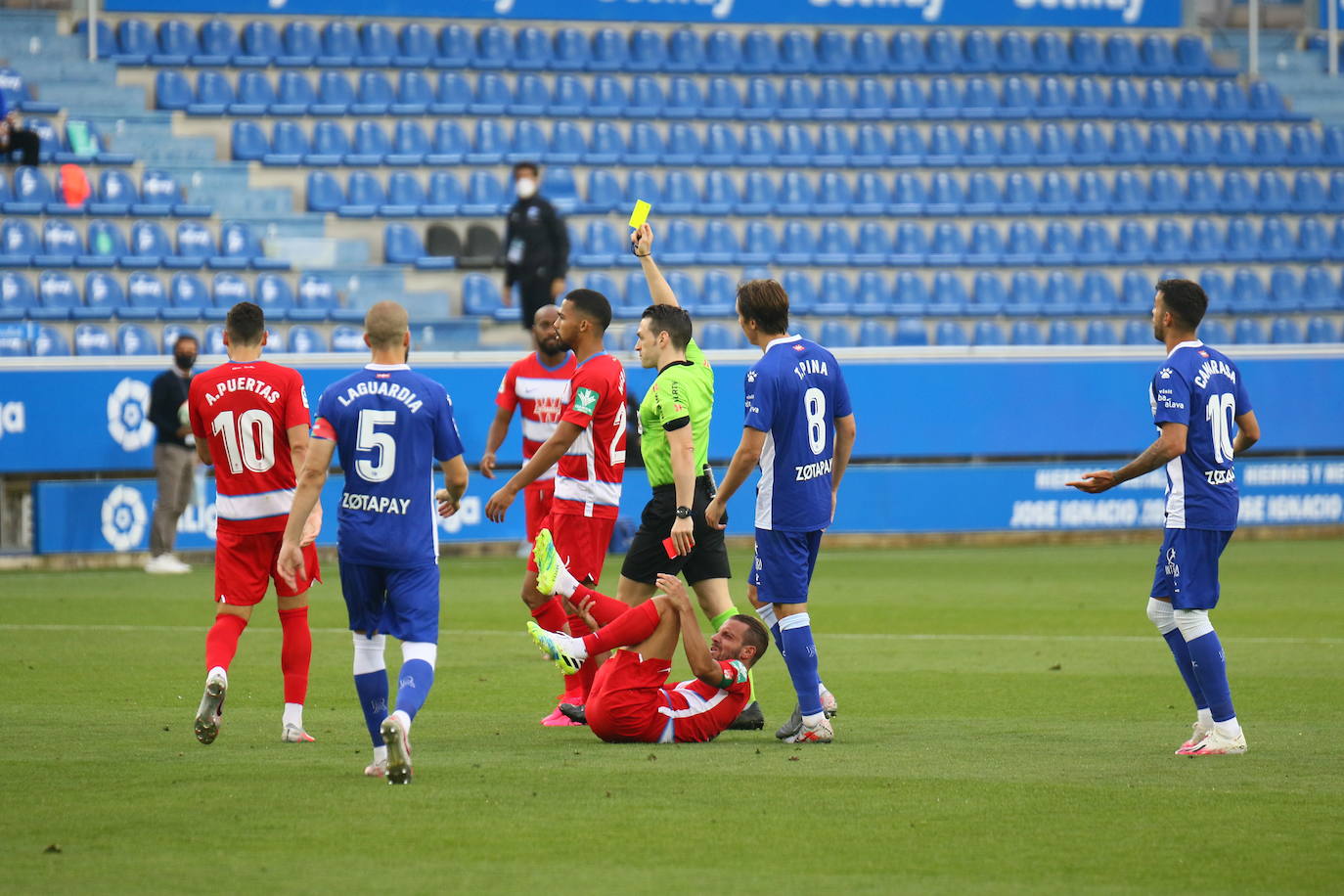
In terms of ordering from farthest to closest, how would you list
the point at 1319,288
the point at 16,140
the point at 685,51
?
the point at 685,51 < the point at 1319,288 < the point at 16,140

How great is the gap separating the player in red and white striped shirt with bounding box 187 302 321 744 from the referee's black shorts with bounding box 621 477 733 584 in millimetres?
1651

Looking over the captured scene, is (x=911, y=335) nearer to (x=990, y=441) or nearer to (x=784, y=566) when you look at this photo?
(x=990, y=441)

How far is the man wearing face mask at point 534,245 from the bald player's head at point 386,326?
1193 centimetres

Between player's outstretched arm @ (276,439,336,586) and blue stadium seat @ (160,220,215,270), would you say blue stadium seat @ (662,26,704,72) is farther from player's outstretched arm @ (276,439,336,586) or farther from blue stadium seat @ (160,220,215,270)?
player's outstretched arm @ (276,439,336,586)

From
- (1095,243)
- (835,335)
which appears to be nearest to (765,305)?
(835,335)

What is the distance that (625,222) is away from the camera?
75.8ft

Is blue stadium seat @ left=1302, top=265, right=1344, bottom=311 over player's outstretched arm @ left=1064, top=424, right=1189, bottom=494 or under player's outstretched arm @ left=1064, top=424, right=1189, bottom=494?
over

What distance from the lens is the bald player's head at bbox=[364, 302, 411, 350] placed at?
6.93 m

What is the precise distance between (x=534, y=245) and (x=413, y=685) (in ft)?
41.7

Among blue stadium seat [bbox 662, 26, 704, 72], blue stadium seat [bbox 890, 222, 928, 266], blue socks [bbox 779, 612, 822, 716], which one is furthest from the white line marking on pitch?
blue stadium seat [bbox 662, 26, 704, 72]

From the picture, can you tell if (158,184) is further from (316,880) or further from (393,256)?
(316,880)

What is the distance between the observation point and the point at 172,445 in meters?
16.8

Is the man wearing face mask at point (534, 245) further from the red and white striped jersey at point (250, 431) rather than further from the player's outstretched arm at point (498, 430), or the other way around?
the red and white striped jersey at point (250, 431)

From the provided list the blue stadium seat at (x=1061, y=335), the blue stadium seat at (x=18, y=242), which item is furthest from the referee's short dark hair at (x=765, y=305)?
the blue stadium seat at (x=1061, y=335)
